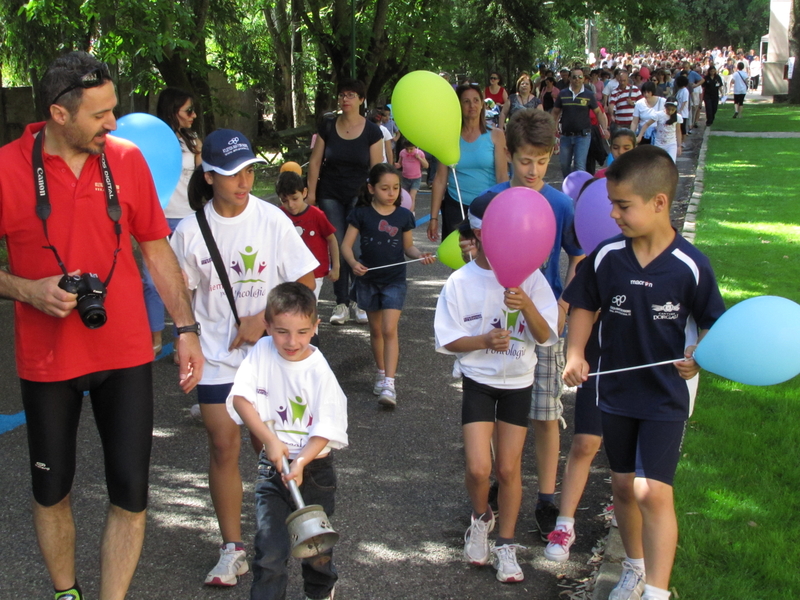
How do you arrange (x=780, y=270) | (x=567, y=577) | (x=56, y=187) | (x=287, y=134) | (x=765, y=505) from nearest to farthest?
(x=56, y=187) → (x=567, y=577) → (x=765, y=505) → (x=780, y=270) → (x=287, y=134)

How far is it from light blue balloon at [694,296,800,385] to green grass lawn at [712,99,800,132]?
26731 millimetres

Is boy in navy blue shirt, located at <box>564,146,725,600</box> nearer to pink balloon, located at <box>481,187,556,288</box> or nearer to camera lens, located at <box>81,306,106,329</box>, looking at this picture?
pink balloon, located at <box>481,187,556,288</box>

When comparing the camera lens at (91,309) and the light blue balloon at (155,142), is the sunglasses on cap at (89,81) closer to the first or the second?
the camera lens at (91,309)

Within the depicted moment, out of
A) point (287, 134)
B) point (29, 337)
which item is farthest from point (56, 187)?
point (287, 134)

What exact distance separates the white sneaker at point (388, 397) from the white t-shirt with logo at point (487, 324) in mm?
2095

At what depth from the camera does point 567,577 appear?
4.09 m

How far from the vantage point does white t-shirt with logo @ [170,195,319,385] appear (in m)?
3.93

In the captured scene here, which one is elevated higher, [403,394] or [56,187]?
[56,187]

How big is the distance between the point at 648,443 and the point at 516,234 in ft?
3.47

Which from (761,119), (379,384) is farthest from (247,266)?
(761,119)

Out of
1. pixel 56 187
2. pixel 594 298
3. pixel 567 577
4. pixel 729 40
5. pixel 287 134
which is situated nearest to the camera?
pixel 56 187

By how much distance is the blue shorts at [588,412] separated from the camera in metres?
4.23

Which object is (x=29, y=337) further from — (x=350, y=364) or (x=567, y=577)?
(x=350, y=364)

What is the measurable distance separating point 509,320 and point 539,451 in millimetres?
788
